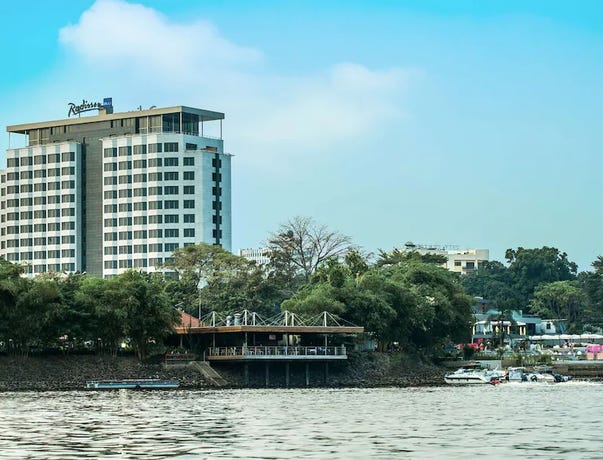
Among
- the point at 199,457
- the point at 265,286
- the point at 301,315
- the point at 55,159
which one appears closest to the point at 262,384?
the point at 301,315

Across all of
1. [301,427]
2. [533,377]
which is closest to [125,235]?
[533,377]

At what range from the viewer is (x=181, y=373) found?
10950 centimetres

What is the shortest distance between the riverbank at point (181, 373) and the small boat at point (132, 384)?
Result: 1.63 metres

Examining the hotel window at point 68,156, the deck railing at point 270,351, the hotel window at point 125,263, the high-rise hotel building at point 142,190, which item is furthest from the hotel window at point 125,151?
the deck railing at point 270,351

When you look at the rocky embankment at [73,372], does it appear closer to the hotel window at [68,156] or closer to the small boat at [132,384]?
the small boat at [132,384]

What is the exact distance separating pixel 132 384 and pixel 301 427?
169ft

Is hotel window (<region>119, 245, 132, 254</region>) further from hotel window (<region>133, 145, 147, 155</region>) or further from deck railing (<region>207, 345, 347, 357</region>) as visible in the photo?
deck railing (<region>207, 345, 347, 357</region>)

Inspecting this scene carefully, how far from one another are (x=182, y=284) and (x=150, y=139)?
147ft

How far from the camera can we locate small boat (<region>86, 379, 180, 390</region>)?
325ft

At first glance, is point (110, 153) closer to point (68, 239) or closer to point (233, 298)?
point (68, 239)

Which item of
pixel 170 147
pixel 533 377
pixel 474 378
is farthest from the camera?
pixel 170 147

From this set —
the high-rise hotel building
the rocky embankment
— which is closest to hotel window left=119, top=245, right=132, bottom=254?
the high-rise hotel building

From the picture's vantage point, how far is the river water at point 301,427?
40.2 m

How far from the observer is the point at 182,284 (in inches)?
6063
